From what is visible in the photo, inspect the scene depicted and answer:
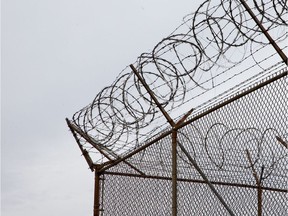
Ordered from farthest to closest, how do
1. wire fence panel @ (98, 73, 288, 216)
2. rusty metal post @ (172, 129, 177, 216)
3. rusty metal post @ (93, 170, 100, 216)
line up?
1. rusty metal post @ (93, 170, 100, 216)
2. rusty metal post @ (172, 129, 177, 216)
3. wire fence panel @ (98, 73, 288, 216)

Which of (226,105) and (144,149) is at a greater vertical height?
(144,149)

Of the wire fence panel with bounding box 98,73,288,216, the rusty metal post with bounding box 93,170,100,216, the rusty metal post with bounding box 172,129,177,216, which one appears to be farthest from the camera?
the rusty metal post with bounding box 93,170,100,216

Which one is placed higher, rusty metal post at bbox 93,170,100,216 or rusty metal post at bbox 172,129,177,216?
rusty metal post at bbox 93,170,100,216

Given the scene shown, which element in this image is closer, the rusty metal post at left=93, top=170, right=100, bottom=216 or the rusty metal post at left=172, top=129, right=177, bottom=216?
the rusty metal post at left=172, top=129, right=177, bottom=216

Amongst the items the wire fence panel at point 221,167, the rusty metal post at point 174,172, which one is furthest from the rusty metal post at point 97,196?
the rusty metal post at point 174,172

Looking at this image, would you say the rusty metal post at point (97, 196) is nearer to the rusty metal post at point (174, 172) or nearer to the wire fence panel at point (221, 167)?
the wire fence panel at point (221, 167)

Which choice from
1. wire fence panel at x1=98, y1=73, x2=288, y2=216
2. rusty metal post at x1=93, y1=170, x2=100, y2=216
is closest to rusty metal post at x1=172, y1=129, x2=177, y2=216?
wire fence panel at x1=98, y1=73, x2=288, y2=216

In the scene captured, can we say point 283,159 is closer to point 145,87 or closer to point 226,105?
point 226,105

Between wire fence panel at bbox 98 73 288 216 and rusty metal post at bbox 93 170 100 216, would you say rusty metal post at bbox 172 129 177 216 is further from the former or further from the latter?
rusty metal post at bbox 93 170 100 216

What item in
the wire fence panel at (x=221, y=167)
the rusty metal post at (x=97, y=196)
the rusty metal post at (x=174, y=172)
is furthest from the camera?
the rusty metal post at (x=97, y=196)

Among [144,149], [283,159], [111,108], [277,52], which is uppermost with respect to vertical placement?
[111,108]

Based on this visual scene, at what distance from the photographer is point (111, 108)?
6.61 m

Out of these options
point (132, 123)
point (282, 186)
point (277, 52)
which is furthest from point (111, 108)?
point (277, 52)

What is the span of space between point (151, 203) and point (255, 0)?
276cm
